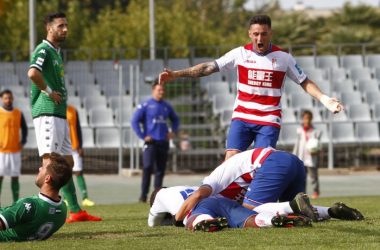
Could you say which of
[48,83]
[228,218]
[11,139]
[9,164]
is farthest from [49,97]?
[11,139]

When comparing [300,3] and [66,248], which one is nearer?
[66,248]

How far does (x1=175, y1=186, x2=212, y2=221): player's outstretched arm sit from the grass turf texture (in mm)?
206

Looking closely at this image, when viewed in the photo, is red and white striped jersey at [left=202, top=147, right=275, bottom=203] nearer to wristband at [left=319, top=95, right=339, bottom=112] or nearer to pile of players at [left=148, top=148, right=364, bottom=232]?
pile of players at [left=148, top=148, right=364, bottom=232]

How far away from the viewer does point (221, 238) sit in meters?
7.02

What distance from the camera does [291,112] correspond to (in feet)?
79.0

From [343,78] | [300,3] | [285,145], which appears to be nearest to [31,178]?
[285,145]

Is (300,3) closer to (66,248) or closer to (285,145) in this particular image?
(285,145)

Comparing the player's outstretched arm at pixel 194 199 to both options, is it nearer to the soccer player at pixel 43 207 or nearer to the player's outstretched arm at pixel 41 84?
the soccer player at pixel 43 207

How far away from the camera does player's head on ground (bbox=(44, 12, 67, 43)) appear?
9414 millimetres

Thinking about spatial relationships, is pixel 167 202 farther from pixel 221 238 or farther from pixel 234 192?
pixel 221 238

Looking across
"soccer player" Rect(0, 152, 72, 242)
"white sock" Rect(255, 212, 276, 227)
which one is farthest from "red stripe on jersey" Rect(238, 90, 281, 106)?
"soccer player" Rect(0, 152, 72, 242)

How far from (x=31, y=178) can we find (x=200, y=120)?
5.99 metres

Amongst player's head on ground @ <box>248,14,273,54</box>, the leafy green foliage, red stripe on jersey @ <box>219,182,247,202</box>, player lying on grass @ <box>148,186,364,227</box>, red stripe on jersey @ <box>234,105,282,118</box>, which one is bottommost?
player lying on grass @ <box>148,186,364,227</box>

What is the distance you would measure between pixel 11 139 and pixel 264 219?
807 centimetres
